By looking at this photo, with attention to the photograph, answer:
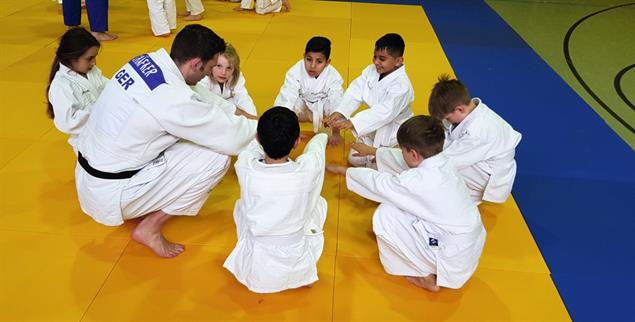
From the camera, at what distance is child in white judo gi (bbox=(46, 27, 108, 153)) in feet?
10.00

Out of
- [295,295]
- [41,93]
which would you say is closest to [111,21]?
[41,93]

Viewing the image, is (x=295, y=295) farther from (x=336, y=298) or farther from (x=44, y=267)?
(x=44, y=267)

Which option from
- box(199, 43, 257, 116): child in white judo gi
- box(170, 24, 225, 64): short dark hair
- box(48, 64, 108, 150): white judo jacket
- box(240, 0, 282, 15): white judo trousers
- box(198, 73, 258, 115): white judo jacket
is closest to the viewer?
box(170, 24, 225, 64): short dark hair

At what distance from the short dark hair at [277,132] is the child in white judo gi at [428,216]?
0.59 meters

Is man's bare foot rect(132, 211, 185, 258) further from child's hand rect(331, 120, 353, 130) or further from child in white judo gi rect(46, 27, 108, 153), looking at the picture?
child's hand rect(331, 120, 353, 130)

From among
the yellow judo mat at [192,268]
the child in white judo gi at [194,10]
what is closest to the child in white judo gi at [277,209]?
the yellow judo mat at [192,268]

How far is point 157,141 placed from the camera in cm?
264

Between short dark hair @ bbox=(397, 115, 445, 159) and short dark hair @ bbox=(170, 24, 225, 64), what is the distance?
43.3 inches

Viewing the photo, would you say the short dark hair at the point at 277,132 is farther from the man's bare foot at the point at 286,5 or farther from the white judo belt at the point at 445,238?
the man's bare foot at the point at 286,5

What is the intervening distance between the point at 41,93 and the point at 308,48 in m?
2.61

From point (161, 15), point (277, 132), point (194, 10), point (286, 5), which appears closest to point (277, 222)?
point (277, 132)

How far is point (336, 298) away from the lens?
2.65 m

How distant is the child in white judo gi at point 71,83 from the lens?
3.05 metres

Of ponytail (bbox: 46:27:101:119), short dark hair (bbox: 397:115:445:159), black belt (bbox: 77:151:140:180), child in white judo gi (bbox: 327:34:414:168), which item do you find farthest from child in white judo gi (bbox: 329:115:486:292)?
ponytail (bbox: 46:27:101:119)
